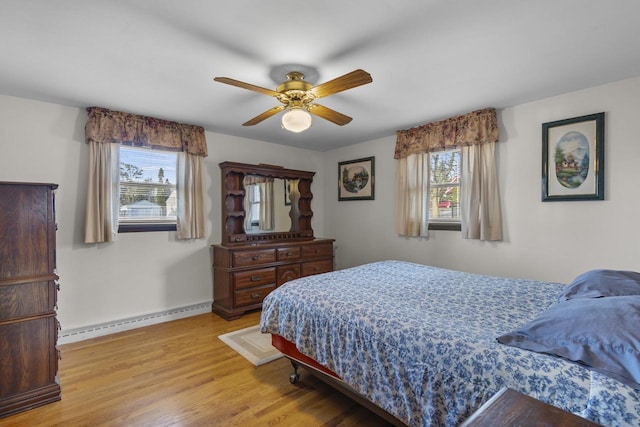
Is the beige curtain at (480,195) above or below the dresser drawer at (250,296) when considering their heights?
above

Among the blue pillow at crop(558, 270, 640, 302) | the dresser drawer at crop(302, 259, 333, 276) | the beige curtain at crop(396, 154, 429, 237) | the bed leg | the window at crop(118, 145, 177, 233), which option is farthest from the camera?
the dresser drawer at crop(302, 259, 333, 276)

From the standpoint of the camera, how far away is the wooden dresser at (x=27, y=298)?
76.5 inches

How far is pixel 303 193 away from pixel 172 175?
1912 mm

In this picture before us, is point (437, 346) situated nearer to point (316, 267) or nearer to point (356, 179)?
point (316, 267)

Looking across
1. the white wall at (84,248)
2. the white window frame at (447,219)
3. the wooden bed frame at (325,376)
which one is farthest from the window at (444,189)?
the white wall at (84,248)

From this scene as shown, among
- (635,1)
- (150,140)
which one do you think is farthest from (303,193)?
(635,1)

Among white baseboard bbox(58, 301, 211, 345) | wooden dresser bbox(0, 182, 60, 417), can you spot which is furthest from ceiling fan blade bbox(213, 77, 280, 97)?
white baseboard bbox(58, 301, 211, 345)

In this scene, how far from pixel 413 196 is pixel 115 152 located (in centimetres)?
354

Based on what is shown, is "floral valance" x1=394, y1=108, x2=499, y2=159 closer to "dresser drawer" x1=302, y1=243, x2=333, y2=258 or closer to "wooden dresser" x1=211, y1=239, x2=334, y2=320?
"dresser drawer" x1=302, y1=243, x2=333, y2=258

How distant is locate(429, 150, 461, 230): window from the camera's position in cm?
361

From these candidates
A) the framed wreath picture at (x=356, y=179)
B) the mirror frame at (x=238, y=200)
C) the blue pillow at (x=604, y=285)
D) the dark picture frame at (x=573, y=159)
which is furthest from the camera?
the framed wreath picture at (x=356, y=179)

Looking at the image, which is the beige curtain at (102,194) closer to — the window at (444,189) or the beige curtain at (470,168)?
the beige curtain at (470,168)

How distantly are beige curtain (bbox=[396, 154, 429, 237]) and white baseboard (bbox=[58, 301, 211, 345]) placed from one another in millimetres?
2851

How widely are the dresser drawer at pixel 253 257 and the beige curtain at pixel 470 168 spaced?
1.86 m
